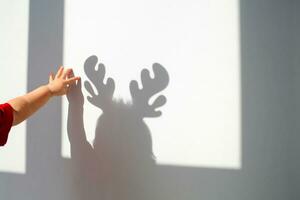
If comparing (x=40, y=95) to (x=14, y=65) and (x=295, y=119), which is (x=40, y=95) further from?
(x=295, y=119)

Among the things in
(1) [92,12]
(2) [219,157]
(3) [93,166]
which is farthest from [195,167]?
(1) [92,12]

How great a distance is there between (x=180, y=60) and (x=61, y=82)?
1.19 feet

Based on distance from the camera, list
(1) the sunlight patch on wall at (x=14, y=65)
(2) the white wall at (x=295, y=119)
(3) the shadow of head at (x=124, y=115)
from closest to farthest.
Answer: (2) the white wall at (x=295, y=119) → (3) the shadow of head at (x=124, y=115) → (1) the sunlight patch on wall at (x=14, y=65)

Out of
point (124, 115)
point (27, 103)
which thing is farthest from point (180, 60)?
point (27, 103)

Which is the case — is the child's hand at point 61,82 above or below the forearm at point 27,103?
above

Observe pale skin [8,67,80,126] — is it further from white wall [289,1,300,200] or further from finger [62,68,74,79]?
white wall [289,1,300,200]

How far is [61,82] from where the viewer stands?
70 centimetres

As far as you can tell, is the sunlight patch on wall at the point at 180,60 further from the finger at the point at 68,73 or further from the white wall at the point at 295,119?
the white wall at the point at 295,119

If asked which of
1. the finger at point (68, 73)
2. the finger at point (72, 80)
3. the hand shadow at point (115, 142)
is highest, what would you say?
the finger at point (68, 73)

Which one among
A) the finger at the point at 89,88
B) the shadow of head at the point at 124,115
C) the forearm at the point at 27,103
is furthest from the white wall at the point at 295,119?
→ the forearm at the point at 27,103

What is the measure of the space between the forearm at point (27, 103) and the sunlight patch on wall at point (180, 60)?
126 mm

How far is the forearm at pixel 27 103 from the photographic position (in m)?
0.66

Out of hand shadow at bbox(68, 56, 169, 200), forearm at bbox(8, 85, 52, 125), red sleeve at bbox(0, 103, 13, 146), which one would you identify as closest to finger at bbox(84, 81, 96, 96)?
hand shadow at bbox(68, 56, 169, 200)

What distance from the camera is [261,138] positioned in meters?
0.60
